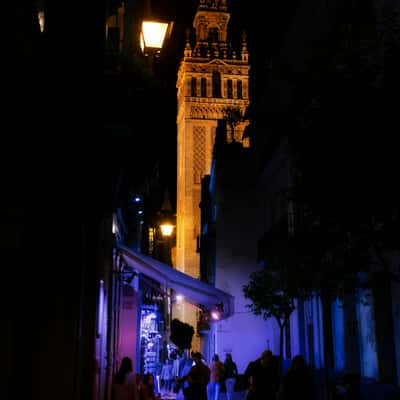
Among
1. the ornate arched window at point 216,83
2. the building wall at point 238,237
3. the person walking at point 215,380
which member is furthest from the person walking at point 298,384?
the ornate arched window at point 216,83

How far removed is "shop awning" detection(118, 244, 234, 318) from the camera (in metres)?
11.7

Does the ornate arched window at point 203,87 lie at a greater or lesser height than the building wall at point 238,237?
greater

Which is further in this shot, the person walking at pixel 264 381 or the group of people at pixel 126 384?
the person walking at pixel 264 381

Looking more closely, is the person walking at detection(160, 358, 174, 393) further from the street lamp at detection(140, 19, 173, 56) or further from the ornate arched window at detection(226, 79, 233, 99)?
the ornate arched window at detection(226, 79, 233, 99)

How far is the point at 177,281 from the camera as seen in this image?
37.9 feet

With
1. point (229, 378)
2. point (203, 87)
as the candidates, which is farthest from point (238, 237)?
point (203, 87)

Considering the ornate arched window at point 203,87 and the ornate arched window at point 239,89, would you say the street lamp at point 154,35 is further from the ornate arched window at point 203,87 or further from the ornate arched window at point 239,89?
the ornate arched window at point 239,89

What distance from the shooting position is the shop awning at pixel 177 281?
11.7 metres

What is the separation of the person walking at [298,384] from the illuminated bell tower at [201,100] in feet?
150

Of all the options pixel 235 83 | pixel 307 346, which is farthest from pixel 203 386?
pixel 235 83

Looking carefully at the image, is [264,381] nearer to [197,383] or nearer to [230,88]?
[197,383]

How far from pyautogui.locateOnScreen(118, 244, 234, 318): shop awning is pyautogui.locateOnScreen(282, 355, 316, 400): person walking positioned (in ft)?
9.38

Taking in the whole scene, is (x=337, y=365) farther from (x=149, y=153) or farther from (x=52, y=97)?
(x=52, y=97)

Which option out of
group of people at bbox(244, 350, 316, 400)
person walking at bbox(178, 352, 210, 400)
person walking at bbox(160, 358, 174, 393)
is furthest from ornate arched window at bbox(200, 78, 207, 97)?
person walking at bbox(178, 352, 210, 400)
